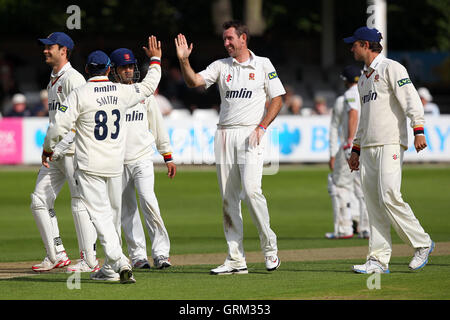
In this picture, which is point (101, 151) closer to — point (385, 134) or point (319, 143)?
point (385, 134)

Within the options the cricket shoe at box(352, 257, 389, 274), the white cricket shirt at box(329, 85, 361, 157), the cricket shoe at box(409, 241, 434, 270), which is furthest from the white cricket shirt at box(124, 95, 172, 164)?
the white cricket shirt at box(329, 85, 361, 157)

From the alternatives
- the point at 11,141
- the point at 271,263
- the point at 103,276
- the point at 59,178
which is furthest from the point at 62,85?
the point at 11,141

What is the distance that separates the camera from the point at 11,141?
27125mm

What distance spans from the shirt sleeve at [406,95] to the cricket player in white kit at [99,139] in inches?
102

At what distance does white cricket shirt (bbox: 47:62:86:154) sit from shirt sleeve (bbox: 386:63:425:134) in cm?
321

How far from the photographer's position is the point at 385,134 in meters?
10.4

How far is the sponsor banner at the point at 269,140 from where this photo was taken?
26953 millimetres

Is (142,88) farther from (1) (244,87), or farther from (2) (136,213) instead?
(2) (136,213)

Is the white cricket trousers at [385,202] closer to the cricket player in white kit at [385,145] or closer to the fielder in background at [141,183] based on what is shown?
the cricket player in white kit at [385,145]

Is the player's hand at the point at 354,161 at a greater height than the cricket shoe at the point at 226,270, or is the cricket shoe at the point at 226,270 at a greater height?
the player's hand at the point at 354,161

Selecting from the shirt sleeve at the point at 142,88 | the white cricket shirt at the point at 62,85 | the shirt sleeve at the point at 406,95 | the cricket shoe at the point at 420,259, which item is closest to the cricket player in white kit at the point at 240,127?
the shirt sleeve at the point at 142,88

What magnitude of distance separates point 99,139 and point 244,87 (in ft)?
5.51

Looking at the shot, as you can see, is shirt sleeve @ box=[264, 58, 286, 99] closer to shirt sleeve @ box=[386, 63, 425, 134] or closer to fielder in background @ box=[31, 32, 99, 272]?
shirt sleeve @ box=[386, 63, 425, 134]
